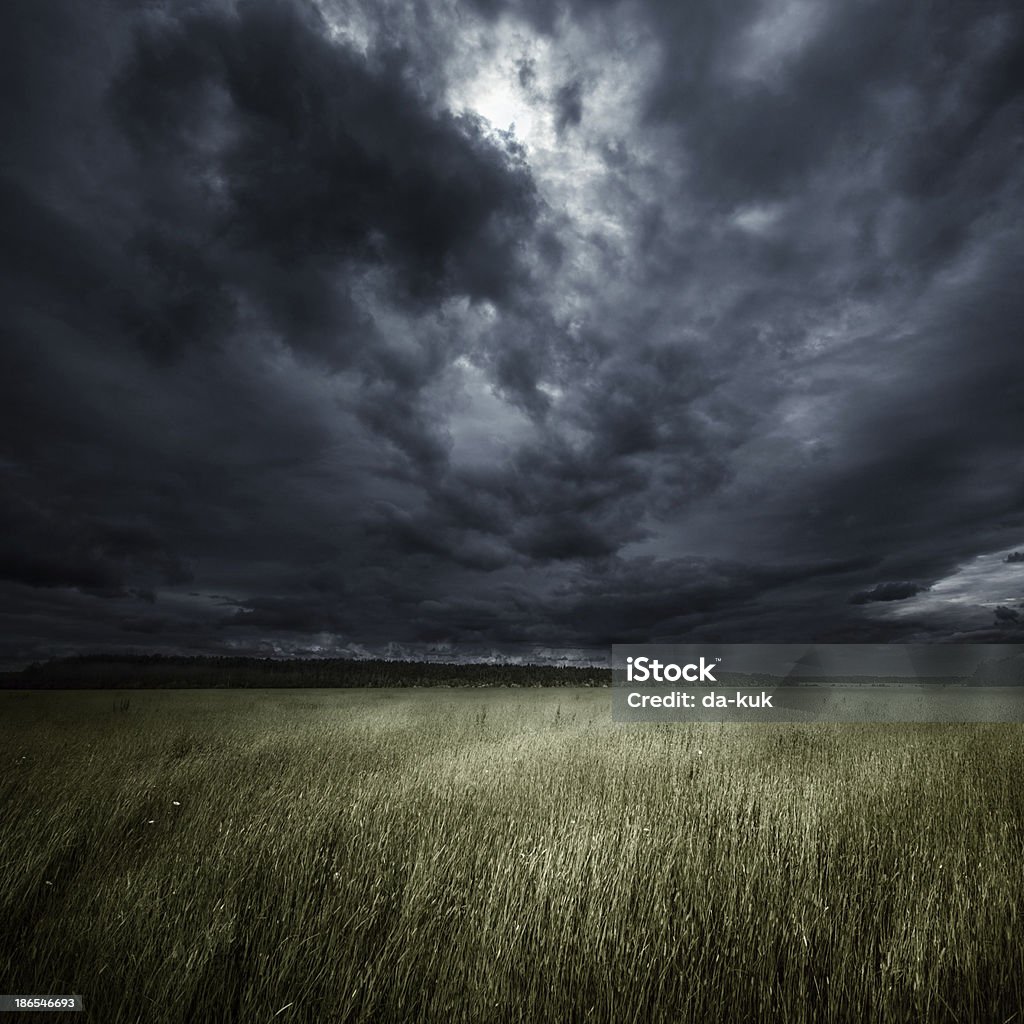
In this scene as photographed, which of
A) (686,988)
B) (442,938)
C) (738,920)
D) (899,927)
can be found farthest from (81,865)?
(899,927)

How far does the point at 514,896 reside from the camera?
5195 mm

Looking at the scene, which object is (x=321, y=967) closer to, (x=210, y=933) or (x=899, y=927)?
(x=210, y=933)

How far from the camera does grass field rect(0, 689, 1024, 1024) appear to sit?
3.89 metres

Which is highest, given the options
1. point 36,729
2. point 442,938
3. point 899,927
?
point 899,927

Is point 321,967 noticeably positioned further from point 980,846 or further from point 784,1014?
point 980,846

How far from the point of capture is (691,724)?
2347cm

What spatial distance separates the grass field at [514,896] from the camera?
12.8 ft

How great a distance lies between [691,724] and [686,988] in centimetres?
2115

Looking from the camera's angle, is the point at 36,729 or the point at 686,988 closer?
the point at 686,988

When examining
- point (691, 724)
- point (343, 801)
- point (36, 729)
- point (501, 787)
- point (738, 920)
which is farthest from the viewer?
point (691, 724)

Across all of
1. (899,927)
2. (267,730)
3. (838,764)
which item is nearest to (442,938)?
(899,927)

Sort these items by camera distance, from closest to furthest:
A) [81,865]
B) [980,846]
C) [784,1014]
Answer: [784,1014], [81,865], [980,846]

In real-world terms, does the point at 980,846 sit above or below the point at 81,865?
above

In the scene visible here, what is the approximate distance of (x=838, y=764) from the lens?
1422 centimetres
